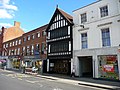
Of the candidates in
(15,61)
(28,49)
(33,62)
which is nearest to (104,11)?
(33,62)

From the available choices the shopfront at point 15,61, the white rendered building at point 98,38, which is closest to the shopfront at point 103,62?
the white rendered building at point 98,38

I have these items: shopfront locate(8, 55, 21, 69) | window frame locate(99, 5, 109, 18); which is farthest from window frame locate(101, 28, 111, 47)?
shopfront locate(8, 55, 21, 69)

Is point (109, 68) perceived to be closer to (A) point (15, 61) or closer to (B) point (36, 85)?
(B) point (36, 85)

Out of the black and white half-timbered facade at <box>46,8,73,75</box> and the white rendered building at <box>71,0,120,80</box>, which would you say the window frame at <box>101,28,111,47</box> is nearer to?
the white rendered building at <box>71,0,120,80</box>

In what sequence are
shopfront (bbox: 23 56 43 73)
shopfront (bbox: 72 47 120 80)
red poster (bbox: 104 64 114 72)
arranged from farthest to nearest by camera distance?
1. shopfront (bbox: 23 56 43 73)
2. red poster (bbox: 104 64 114 72)
3. shopfront (bbox: 72 47 120 80)

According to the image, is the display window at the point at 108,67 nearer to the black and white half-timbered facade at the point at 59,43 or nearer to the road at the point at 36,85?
the black and white half-timbered facade at the point at 59,43

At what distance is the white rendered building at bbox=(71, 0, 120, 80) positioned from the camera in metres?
16.2

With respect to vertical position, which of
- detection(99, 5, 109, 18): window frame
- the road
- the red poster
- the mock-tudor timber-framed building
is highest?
detection(99, 5, 109, 18): window frame

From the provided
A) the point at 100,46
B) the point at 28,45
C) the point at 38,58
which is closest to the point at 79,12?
the point at 100,46

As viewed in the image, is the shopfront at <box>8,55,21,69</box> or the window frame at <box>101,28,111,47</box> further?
the shopfront at <box>8,55,21,69</box>

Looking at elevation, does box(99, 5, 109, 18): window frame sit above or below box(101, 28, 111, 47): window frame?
above

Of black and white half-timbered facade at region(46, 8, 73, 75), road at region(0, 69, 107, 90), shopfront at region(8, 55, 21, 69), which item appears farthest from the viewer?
shopfront at region(8, 55, 21, 69)

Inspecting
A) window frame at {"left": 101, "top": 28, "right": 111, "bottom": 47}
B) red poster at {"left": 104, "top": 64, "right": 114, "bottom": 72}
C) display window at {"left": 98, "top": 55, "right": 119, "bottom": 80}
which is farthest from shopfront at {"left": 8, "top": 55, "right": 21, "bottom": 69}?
window frame at {"left": 101, "top": 28, "right": 111, "bottom": 47}

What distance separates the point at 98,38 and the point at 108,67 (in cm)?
366
